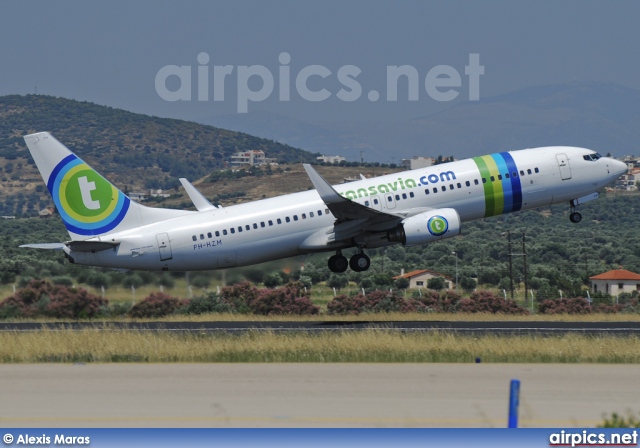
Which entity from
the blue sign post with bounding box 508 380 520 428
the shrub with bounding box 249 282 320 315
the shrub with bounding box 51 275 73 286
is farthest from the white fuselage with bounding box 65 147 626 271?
the blue sign post with bounding box 508 380 520 428

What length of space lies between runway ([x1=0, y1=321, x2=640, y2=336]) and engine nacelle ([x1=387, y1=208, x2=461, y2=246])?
3927 millimetres

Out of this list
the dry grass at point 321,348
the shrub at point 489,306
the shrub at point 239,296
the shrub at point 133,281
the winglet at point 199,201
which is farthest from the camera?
the shrub at point 239,296

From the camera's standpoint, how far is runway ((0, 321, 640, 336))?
4903 cm

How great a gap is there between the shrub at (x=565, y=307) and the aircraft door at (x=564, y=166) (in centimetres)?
1137

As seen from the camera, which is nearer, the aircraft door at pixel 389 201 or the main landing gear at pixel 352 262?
the aircraft door at pixel 389 201

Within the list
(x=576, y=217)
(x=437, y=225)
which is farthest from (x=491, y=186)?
(x=576, y=217)

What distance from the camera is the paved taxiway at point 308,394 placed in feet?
86.6

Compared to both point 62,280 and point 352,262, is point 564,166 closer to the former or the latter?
point 352,262

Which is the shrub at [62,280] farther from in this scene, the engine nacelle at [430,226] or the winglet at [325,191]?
the engine nacelle at [430,226]

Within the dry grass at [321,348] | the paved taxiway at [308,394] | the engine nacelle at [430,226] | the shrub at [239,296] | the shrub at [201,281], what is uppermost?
the engine nacelle at [430,226]

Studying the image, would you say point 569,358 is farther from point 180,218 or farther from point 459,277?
point 459,277

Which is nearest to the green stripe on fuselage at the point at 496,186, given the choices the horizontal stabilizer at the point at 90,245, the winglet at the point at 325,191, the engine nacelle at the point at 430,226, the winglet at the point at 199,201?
the engine nacelle at the point at 430,226

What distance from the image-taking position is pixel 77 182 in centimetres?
5506

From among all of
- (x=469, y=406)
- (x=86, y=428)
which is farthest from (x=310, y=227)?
(x=86, y=428)
